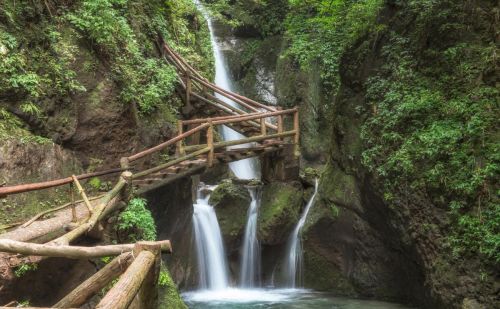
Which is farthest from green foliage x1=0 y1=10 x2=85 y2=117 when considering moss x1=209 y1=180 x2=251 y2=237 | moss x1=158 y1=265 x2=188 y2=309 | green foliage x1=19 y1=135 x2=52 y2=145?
moss x1=209 y1=180 x2=251 y2=237

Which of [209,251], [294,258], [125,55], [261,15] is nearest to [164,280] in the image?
[209,251]

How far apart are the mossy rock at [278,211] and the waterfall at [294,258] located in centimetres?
19

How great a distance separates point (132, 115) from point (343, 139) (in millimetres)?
5625

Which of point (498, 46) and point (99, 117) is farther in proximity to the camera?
point (99, 117)

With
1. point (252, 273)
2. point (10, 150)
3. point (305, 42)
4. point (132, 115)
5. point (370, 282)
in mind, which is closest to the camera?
point (10, 150)

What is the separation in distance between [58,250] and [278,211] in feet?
32.6

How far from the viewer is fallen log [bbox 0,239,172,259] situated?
11.0 ft

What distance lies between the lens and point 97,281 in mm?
3783

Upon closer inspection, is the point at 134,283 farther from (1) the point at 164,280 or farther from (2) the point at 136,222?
(1) the point at 164,280

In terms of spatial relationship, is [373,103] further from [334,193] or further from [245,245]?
[245,245]

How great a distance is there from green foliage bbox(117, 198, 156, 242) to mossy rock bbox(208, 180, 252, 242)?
5.92m

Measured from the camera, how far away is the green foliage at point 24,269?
16.4 feet

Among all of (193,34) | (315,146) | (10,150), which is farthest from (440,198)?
Result: (193,34)

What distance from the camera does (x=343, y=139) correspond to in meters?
12.1
